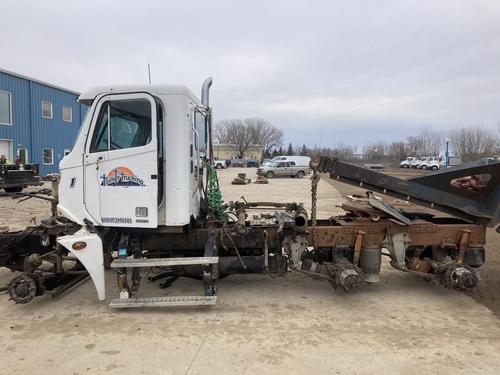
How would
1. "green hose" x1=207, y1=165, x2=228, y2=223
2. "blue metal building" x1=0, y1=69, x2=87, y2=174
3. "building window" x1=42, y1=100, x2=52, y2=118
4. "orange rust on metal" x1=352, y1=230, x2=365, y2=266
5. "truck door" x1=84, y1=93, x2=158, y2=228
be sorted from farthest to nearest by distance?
"building window" x1=42, y1=100, x2=52, y2=118, "blue metal building" x1=0, y1=69, x2=87, y2=174, "green hose" x1=207, y1=165, x2=228, y2=223, "orange rust on metal" x1=352, y1=230, x2=365, y2=266, "truck door" x1=84, y1=93, x2=158, y2=228

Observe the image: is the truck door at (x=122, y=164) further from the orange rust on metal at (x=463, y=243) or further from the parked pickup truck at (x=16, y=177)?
the parked pickup truck at (x=16, y=177)

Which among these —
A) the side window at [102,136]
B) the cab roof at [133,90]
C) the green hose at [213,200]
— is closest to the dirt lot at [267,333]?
the green hose at [213,200]

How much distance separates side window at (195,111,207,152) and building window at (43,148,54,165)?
2778cm

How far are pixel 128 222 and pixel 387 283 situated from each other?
381cm

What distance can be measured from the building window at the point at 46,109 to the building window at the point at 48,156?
2.35 meters

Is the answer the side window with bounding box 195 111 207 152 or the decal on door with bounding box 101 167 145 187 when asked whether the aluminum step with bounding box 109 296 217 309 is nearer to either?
the decal on door with bounding box 101 167 145 187

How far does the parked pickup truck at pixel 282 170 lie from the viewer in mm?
45438

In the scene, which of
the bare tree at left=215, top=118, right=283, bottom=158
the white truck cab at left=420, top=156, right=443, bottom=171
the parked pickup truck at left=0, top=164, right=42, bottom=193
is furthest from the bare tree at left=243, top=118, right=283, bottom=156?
the parked pickup truck at left=0, top=164, right=42, bottom=193

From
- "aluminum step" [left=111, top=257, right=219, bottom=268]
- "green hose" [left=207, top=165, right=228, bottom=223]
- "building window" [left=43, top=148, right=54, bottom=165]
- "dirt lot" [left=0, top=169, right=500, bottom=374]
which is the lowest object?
"dirt lot" [left=0, top=169, right=500, bottom=374]

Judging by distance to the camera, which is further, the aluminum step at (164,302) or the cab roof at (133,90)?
the cab roof at (133,90)

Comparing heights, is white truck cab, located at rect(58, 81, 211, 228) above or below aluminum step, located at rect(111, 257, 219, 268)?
above

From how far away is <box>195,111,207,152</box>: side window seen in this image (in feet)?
19.9

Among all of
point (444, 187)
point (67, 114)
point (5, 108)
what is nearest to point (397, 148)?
point (67, 114)

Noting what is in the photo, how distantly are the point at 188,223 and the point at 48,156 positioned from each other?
95.6 feet
